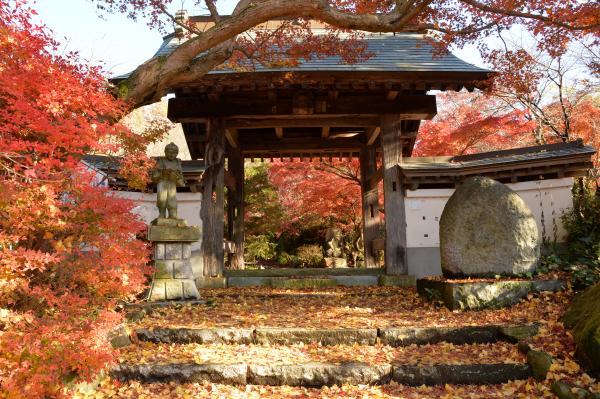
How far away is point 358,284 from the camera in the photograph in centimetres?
958

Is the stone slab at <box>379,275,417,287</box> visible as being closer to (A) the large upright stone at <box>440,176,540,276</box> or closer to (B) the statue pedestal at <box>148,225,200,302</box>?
(A) the large upright stone at <box>440,176,540,276</box>

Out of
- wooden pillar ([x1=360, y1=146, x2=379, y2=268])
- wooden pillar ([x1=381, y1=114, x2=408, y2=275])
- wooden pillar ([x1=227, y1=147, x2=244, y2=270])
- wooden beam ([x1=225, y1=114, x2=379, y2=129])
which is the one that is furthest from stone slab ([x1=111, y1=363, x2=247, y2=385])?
wooden pillar ([x1=360, y1=146, x2=379, y2=268])

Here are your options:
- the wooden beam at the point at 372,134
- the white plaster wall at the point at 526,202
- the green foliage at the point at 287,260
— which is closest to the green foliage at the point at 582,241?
the white plaster wall at the point at 526,202

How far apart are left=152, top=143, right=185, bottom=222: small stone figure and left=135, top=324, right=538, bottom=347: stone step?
105 inches

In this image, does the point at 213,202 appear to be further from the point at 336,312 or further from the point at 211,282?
the point at 336,312

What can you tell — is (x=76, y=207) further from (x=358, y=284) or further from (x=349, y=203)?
(x=349, y=203)

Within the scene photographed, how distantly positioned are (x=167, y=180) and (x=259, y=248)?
11474 mm

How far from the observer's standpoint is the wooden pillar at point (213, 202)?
9.42 meters

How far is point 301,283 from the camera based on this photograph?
30.9ft

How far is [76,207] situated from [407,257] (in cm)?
722

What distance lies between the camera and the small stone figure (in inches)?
290

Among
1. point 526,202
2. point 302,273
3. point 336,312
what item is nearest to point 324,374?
point 336,312

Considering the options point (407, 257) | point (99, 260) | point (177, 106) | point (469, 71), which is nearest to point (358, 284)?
point (407, 257)

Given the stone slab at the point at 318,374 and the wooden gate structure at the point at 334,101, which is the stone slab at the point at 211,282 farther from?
the stone slab at the point at 318,374
